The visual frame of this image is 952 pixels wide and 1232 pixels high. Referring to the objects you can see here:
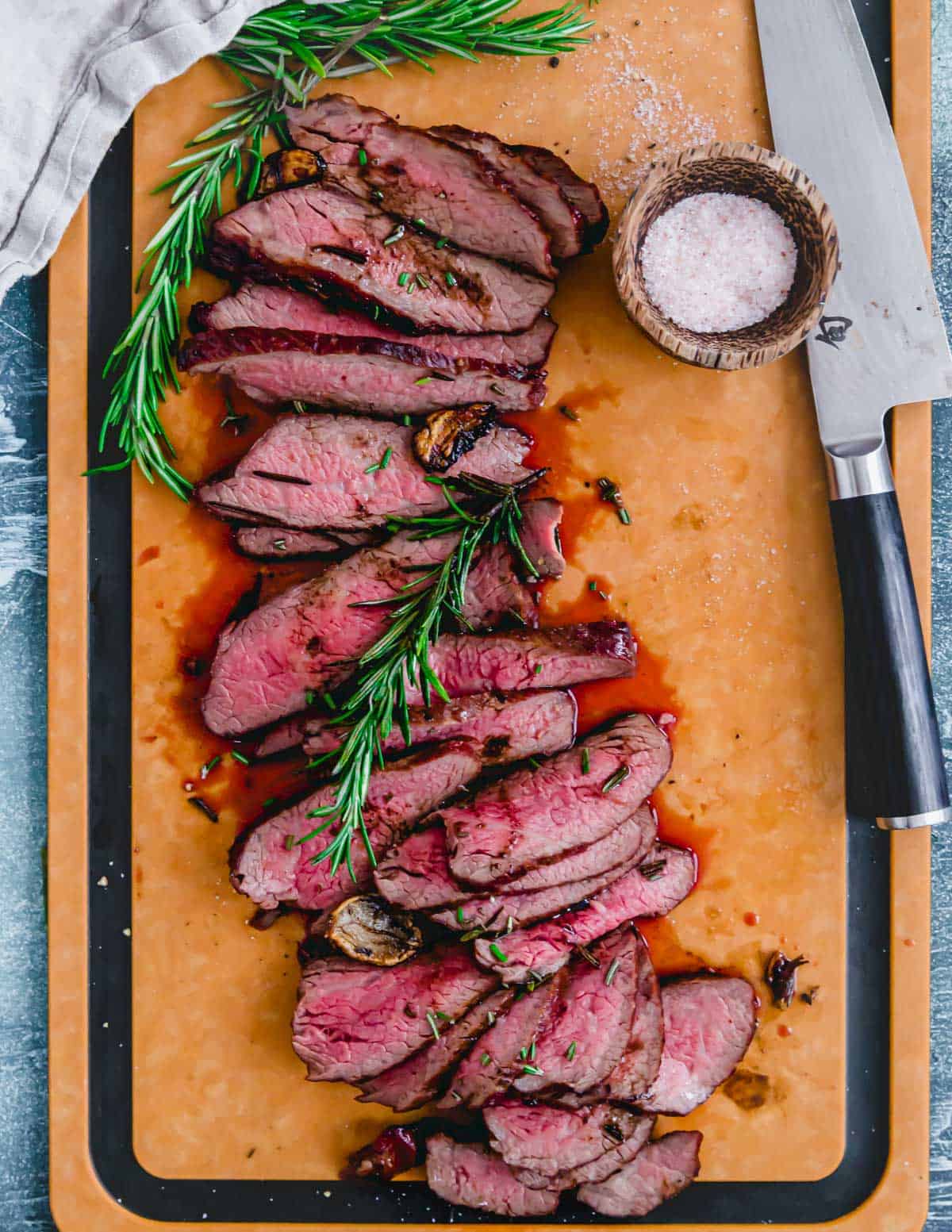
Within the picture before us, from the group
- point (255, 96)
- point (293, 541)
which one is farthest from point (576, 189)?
point (293, 541)

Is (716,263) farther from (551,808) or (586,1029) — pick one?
(586,1029)

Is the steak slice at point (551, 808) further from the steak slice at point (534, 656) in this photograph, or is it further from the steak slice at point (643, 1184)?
the steak slice at point (643, 1184)

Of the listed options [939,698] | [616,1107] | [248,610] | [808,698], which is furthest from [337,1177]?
[939,698]

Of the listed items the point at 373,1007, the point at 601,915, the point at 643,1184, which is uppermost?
the point at 601,915

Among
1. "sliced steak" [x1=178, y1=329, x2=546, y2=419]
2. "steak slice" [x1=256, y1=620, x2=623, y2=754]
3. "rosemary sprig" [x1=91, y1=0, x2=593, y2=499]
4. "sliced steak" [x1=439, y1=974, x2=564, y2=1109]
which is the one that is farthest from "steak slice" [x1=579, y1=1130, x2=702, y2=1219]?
"rosemary sprig" [x1=91, y1=0, x2=593, y2=499]

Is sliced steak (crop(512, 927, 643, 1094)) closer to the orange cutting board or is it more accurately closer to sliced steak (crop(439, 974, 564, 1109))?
sliced steak (crop(439, 974, 564, 1109))

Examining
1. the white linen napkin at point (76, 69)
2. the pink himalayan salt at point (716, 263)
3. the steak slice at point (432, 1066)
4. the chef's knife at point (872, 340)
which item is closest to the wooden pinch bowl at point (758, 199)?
the pink himalayan salt at point (716, 263)
